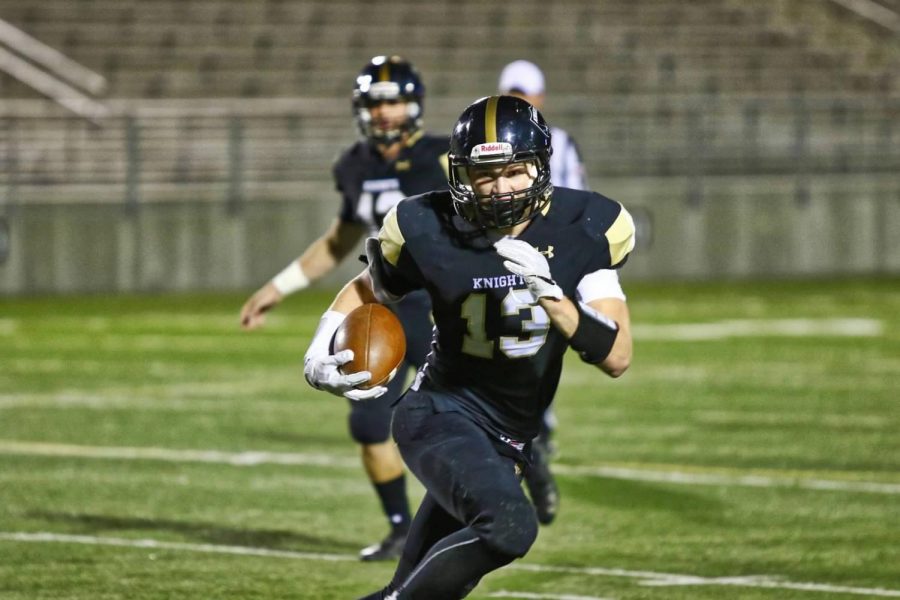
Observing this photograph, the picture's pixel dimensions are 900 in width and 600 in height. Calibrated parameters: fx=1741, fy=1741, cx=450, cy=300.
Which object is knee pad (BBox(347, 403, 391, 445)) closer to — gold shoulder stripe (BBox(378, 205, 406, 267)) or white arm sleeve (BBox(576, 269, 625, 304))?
gold shoulder stripe (BBox(378, 205, 406, 267))

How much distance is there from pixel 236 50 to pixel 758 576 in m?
15.9

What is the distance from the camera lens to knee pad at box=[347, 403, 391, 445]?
6.48 metres

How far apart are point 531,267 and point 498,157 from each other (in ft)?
1.21

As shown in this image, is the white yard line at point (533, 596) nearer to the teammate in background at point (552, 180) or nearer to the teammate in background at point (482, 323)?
the teammate in background at point (552, 180)

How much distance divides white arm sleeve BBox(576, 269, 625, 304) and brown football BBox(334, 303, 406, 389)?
0.51 meters

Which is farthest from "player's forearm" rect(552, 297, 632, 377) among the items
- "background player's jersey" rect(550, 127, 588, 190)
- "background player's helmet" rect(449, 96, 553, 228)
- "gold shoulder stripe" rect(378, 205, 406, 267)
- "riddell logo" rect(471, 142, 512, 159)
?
"background player's jersey" rect(550, 127, 588, 190)

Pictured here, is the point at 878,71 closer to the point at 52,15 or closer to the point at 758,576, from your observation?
the point at 52,15

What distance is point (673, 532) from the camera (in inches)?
269

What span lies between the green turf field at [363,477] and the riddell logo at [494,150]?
1847 mm

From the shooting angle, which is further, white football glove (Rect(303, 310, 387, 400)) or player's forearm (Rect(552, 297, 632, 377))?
white football glove (Rect(303, 310, 387, 400))

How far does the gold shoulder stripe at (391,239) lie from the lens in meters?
4.68

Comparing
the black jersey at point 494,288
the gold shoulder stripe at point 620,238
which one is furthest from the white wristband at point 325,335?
the gold shoulder stripe at point 620,238

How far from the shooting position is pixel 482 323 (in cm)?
459

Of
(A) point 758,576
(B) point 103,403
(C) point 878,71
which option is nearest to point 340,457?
(B) point 103,403
